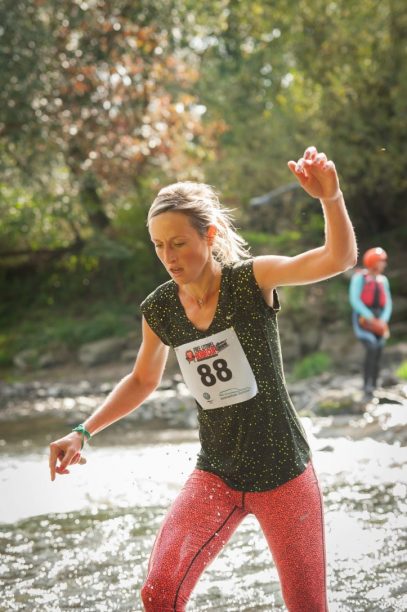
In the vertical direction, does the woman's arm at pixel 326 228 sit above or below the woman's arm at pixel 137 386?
above

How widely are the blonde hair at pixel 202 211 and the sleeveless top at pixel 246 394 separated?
18 centimetres

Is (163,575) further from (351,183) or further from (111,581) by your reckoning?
(351,183)

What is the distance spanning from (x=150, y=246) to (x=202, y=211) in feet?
76.8

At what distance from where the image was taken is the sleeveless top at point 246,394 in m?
3.24

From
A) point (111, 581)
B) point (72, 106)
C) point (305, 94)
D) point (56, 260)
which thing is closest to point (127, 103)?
point (72, 106)

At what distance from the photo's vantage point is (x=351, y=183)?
22516 millimetres

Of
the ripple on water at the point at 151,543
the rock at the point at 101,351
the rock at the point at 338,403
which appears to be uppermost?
the ripple on water at the point at 151,543

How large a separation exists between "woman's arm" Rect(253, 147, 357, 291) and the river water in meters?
1.82

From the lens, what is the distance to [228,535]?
3.33m

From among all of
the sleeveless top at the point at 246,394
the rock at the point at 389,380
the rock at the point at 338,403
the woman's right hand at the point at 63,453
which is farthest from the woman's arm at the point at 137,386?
the rock at the point at 389,380

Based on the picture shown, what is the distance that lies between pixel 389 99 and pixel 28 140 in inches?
366

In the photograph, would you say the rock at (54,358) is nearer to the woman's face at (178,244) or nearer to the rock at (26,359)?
the rock at (26,359)

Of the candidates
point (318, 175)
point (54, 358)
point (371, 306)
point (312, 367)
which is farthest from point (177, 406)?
point (318, 175)

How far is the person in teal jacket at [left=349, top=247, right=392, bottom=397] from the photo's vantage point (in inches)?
479
